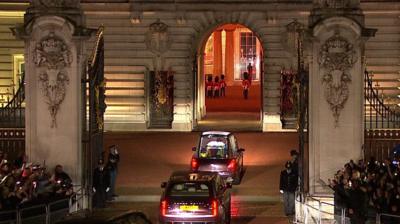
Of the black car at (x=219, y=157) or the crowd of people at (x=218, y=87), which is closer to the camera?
the black car at (x=219, y=157)

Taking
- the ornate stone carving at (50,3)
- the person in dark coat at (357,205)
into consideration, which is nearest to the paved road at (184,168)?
the person in dark coat at (357,205)

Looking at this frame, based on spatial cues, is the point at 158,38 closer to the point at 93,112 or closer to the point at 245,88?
the point at 245,88

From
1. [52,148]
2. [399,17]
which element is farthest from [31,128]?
[399,17]

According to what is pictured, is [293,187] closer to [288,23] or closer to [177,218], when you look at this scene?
[177,218]

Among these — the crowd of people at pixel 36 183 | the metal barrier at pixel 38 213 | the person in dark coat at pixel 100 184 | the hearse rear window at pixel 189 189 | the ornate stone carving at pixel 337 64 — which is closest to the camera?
the metal barrier at pixel 38 213

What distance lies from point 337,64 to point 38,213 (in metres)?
7.62

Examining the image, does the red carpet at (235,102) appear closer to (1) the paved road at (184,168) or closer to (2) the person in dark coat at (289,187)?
(1) the paved road at (184,168)

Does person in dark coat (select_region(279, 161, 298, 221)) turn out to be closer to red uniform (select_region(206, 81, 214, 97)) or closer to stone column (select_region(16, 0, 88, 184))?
stone column (select_region(16, 0, 88, 184))

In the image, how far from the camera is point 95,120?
86.7 ft

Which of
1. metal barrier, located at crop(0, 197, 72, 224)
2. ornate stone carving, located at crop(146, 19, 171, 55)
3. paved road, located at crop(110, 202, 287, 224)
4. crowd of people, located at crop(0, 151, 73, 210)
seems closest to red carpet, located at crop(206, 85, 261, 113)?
ornate stone carving, located at crop(146, 19, 171, 55)

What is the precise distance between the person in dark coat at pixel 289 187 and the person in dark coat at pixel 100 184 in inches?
173

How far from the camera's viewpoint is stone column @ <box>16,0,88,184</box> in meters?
24.6

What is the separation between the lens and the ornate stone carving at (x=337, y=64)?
24.1 m

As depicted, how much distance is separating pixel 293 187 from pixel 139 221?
847 cm
